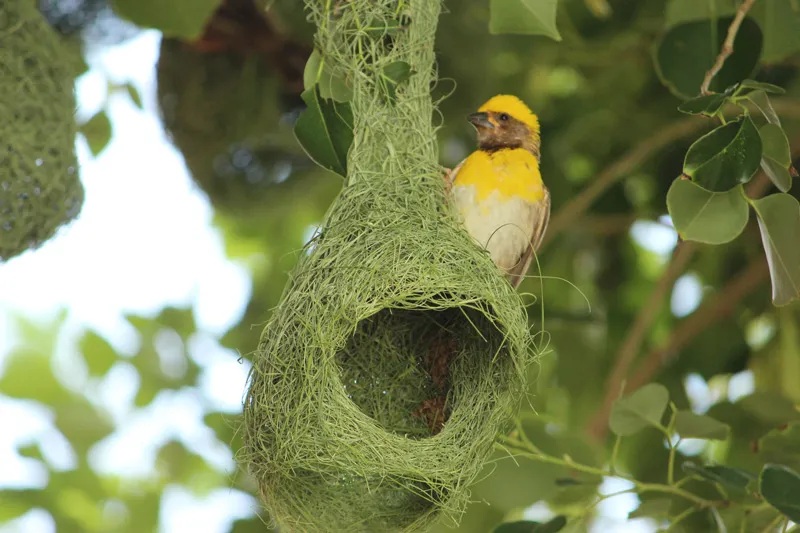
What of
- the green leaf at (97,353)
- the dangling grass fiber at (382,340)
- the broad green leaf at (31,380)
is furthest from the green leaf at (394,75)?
the broad green leaf at (31,380)

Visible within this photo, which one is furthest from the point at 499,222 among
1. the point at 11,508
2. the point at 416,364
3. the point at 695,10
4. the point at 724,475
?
the point at 11,508

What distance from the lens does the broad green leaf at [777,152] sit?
1.44m

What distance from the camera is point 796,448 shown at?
5.90ft

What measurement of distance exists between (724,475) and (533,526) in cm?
34

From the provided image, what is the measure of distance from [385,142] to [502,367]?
1.33ft

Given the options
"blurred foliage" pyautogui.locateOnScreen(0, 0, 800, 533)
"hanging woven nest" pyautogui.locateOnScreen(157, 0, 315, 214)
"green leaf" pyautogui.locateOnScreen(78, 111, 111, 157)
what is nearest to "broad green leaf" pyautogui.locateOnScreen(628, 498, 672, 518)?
"blurred foliage" pyautogui.locateOnScreen(0, 0, 800, 533)

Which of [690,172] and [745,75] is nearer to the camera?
[690,172]

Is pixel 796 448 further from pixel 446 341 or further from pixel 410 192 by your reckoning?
pixel 410 192

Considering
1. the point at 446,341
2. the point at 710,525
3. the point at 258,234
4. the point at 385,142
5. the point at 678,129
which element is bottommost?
the point at 710,525

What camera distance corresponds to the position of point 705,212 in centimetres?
144

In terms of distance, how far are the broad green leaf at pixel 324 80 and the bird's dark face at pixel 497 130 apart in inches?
20.3

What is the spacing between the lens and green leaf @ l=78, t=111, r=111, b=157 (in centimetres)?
237

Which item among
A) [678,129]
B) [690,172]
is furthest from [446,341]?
[678,129]

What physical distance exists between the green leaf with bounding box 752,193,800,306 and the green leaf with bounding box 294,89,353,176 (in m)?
0.63
